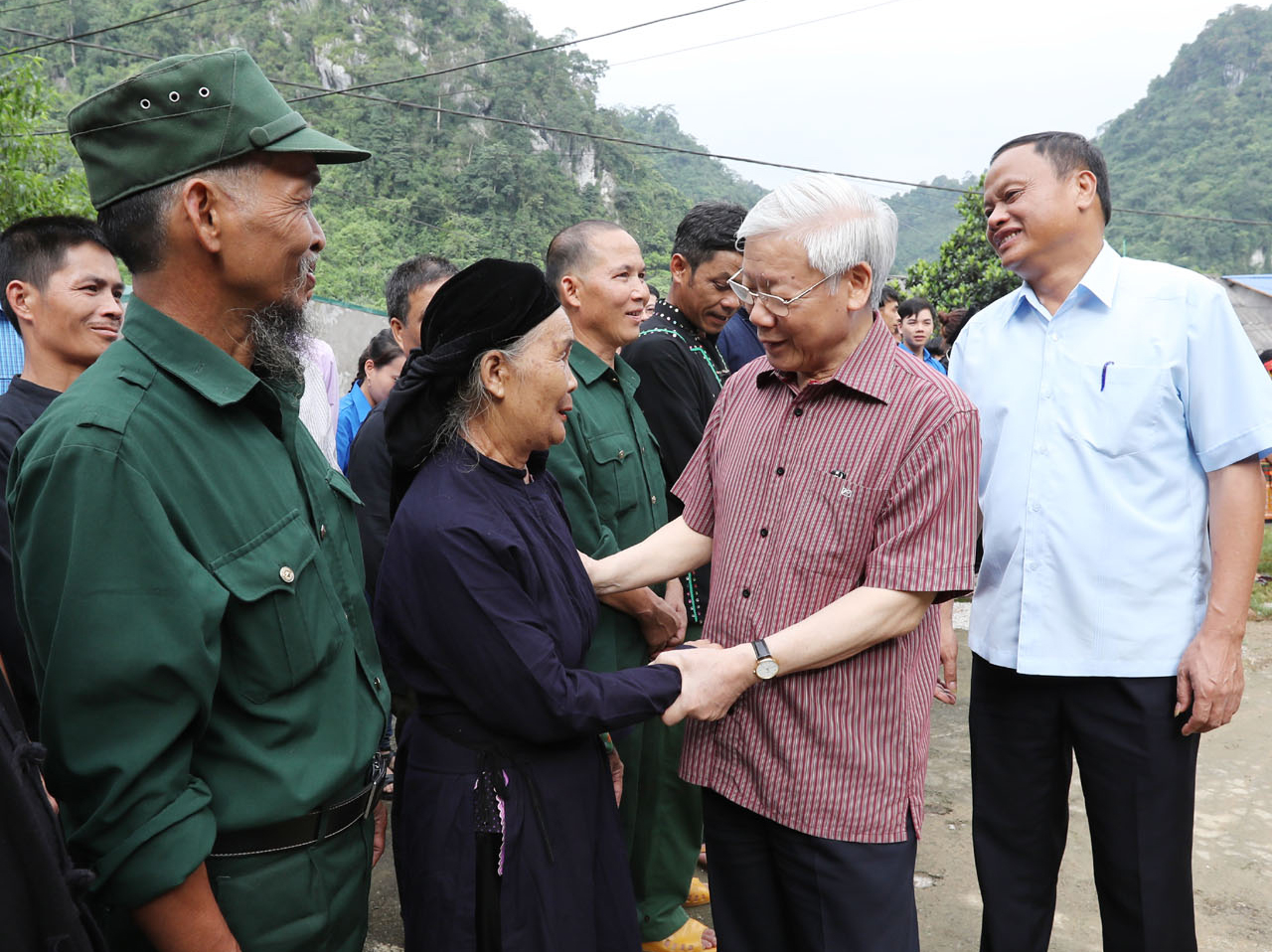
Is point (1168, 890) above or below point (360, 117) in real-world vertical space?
below

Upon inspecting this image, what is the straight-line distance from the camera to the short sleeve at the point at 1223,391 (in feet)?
7.55

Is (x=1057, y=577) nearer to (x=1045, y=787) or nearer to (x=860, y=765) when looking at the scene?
(x=1045, y=787)

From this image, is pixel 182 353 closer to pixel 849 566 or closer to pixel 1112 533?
pixel 849 566

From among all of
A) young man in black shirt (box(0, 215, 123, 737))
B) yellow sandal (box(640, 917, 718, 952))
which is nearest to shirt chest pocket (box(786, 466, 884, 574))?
yellow sandal (box(640, 917, 718, 952))

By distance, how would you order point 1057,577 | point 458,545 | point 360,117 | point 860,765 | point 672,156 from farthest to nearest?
point 672,156, point 360,117, point 1057,577, point 860,765, point 458,545

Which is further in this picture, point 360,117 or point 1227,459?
point 360,117

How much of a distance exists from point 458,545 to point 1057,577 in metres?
1.59

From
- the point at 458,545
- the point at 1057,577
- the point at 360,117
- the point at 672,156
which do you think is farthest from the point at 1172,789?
the point at 672,156

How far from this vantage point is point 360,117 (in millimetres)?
47219

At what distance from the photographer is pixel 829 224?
6.54 feet

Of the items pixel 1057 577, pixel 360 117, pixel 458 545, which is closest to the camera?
pixel 458 545

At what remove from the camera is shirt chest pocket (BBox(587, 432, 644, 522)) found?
2953mm

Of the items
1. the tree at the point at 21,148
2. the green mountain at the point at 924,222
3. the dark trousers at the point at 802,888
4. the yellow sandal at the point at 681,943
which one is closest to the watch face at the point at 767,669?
the dark trousers at the point at 802,888

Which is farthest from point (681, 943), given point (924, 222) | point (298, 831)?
point (924, 222)
